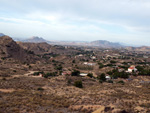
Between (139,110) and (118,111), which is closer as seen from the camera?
(118,111)

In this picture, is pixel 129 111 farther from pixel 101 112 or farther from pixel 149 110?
pixel 101 112

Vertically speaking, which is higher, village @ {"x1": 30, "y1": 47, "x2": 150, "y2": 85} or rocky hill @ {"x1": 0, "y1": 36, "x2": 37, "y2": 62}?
rocky hill @ {"x1": 0, "y1": 36, "x2": 37, "y2": 62}

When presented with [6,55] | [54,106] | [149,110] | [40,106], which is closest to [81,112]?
[54,106]

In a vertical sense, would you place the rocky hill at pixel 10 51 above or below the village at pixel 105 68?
above

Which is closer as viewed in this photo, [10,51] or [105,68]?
[105,68]

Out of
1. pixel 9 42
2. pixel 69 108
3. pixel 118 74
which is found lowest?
pixel 118 74

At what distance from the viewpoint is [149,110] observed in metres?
13.0

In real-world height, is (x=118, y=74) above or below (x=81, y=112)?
below

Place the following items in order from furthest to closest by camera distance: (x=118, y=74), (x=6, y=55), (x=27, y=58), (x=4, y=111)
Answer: (x=27, y=58)
(x=6, y=55)
(x=118, y=74)
(x=4, y=111)

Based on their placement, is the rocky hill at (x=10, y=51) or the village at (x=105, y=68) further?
the rocky hill at (x=10, y=51)

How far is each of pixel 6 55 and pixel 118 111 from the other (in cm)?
6201

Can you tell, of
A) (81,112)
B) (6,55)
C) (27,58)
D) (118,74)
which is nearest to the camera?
(81,112)

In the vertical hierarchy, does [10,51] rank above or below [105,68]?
above

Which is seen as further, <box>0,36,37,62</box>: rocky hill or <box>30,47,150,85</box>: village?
<box>0,36,37,62</box>: rocky hill
